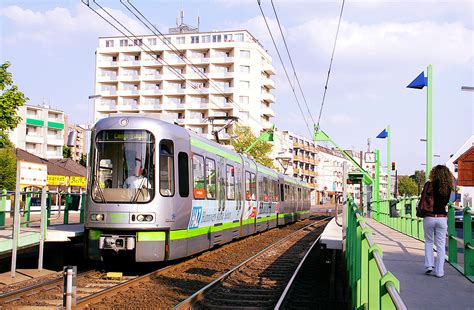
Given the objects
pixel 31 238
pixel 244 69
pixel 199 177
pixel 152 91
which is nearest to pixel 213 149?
pixel 199 177

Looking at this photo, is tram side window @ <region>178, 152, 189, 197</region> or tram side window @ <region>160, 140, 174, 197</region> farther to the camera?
tram side window @ <region>178, 152, 189, 197</region>

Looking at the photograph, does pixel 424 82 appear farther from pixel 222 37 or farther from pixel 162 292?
pixel 222 37

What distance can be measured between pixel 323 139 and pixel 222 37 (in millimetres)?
49300

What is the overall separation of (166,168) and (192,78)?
73.3 metres

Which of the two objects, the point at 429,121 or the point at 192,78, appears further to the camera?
the point at 192,78

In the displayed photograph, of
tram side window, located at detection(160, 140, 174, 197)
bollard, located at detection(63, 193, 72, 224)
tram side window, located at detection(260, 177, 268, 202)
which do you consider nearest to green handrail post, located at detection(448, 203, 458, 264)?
tram side window, located at detection(160, 140, 174, 197)

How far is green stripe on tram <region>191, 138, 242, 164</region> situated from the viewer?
13.3m

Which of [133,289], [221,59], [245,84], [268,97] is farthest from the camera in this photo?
[268,97]

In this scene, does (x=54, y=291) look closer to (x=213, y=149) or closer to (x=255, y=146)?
(x=213, y=149)

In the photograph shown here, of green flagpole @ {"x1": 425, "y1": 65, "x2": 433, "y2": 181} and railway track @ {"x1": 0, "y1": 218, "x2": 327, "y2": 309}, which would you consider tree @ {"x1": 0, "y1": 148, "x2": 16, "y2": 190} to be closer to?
railway track @ {"x1": 0, "y1": 218, "x2": 327, "y2": 309}

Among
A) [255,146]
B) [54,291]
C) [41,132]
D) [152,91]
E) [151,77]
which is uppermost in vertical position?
[151,77]

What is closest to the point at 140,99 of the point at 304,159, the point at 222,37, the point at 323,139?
the point at 222,37

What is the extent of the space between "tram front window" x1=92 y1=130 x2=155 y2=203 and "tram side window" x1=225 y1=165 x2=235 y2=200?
487cm

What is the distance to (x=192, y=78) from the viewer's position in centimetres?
8388
